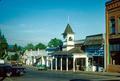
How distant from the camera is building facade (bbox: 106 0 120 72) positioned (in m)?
53.4

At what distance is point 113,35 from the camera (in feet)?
179

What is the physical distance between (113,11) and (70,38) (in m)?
18.4

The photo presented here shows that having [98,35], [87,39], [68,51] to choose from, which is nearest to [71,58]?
[68,51]

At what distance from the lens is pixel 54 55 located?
73625 mm

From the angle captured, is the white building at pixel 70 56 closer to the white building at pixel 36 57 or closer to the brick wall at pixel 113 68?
the brick wall at pixel 113 68

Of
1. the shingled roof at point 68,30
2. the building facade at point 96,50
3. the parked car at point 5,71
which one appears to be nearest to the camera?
the parked car at point 5,71

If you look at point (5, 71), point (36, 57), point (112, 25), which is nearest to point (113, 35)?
point (112, 25)

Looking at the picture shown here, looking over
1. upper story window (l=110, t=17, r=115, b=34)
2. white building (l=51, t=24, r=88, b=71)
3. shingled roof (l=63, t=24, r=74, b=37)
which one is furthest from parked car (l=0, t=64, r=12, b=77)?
shingled roof (l=63, t=24, r=74, b=37)

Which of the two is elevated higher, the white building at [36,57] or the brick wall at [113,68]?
the white building at [36,57]

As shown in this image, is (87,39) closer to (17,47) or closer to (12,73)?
(12,73)

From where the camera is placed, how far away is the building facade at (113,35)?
175 feet

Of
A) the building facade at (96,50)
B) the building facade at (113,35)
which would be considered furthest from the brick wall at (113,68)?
the building facade at (96,50)

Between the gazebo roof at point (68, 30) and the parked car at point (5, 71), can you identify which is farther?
the gazebo roof at point (68, 30)

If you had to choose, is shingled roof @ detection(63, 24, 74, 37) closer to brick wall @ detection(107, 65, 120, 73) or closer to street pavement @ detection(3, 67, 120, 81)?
brick wall @ detection(107, 65, 120, 73)
